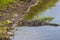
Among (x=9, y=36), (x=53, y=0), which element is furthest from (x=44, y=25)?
(x=53, y=0)

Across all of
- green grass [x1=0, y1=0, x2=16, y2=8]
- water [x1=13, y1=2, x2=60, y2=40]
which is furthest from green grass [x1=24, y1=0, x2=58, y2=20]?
water [x1=13, y1=2, x2=60, y2=40]

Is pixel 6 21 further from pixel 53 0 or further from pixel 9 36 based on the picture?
pixel 53 0

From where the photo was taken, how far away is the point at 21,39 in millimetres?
6562

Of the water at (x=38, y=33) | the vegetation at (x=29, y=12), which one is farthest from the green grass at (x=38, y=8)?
the water at (x=38, y=33)

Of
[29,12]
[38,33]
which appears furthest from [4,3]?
[38,33]

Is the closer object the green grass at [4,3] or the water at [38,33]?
the water at [38,33]

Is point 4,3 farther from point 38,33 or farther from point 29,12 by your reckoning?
point 38,33

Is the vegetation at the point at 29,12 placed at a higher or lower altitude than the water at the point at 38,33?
higher

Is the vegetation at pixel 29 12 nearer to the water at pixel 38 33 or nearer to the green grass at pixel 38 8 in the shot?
the green grass at pixel 38 8

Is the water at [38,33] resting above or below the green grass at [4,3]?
below

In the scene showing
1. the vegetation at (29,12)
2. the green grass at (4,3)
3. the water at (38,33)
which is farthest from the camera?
the green grass at (4,3)

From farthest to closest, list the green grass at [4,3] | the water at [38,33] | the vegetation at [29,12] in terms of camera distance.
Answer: the green grass at [4,3] < the vegetation at [29,12] < the water at [38,33]

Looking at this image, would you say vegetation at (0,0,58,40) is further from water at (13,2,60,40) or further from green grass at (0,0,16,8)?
water at (13,2,60,40)

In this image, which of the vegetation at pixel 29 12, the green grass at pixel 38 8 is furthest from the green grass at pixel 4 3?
the green grass at pixel 38 8
